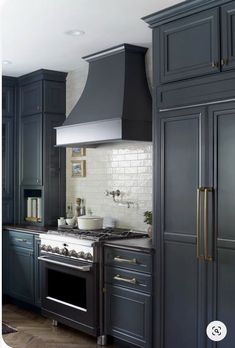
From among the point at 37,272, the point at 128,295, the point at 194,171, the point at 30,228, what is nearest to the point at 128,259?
the point at 128,295

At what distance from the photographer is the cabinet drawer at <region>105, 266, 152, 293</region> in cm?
363

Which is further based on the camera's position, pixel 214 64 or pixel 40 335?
pixel 40 335

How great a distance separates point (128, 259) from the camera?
12.4 ft

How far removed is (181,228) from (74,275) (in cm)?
139

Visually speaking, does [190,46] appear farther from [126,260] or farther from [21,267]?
[21,267]

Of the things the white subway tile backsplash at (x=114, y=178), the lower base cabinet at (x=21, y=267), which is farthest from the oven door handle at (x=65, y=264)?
the white subway tile backsplash at (x=114, y=178)

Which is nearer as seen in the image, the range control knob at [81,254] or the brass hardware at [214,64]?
the brass hardware at [214,64]

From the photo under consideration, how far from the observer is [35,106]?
562 centimetres

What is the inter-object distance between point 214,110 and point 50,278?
254 centimetres

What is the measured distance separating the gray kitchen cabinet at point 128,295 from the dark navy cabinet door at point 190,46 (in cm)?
140

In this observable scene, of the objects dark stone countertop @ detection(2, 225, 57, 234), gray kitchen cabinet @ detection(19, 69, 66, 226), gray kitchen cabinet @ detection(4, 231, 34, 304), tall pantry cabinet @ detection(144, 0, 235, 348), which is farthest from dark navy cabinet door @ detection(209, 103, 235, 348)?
gray kitchen cabinet @ detection(19, 69, 66, 226)

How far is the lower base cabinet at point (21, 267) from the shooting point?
5.09 m

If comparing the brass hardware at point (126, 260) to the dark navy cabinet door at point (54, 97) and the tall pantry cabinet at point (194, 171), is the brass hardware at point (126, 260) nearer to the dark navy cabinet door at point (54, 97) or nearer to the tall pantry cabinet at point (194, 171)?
the tall pantry cabinet at point (194, 171)

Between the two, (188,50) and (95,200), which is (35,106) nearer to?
(95,200)
